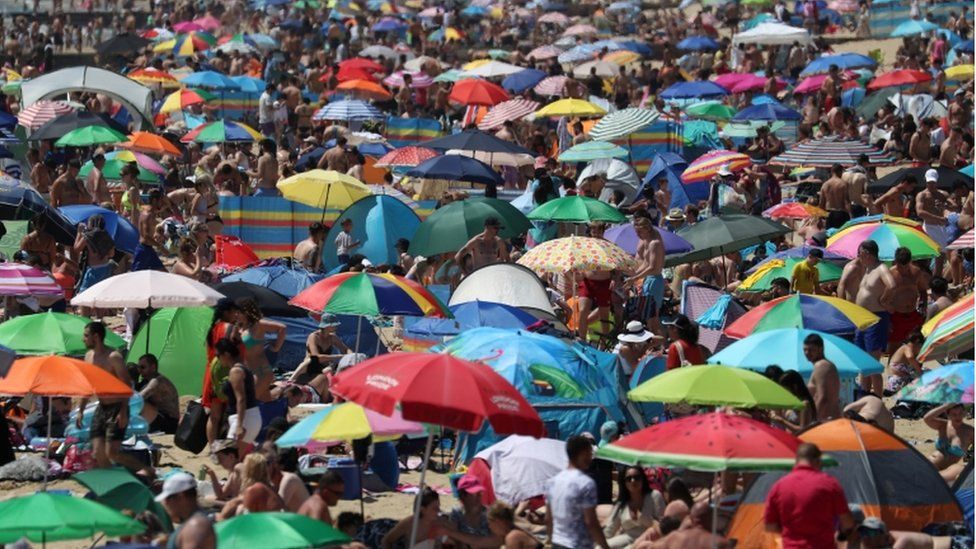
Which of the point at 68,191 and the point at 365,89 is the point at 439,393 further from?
the point at 365,89

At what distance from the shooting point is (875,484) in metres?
10.6

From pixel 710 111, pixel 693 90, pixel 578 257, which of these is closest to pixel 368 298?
pixel 578 257

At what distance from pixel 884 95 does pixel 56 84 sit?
11718 mm

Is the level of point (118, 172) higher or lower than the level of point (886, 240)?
lower

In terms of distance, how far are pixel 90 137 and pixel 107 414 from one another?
11741 mm

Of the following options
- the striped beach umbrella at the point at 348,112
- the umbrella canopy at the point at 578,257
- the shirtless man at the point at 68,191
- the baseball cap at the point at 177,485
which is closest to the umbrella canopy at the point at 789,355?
the umbrella canopy at the point at 578,257

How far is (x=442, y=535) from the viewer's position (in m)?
10.7

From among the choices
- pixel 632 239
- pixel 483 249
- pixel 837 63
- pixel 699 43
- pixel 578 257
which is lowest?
pixel 699 43

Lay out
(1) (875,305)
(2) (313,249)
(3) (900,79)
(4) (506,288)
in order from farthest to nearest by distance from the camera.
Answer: (3) (900,79) → (2) (313,249) → (1) (875,305) → (4) (506,288)

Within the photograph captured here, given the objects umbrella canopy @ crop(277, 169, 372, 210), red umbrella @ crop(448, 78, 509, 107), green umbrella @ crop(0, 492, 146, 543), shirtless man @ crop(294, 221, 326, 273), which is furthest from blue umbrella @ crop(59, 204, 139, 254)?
red umbrella @ crop(448, 78, 509, 107)

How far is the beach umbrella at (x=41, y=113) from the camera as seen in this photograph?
25.7 m

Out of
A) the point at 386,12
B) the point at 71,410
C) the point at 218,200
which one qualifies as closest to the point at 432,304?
the point at 71,410

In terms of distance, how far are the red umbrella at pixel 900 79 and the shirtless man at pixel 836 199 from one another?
9.13 m

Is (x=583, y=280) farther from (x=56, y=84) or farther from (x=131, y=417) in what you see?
(x=56, y=84)
